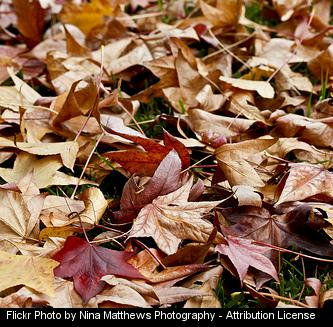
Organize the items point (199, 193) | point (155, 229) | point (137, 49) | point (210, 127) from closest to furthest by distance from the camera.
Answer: point (155, 229), point (199, 193), point (210, 127), point (137, 49)

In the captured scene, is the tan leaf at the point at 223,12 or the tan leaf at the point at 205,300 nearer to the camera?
the tan leaf at the point at 205,300

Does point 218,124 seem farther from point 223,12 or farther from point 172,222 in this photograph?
point 223,12

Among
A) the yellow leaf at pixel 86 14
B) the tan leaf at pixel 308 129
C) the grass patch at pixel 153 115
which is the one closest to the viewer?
the tan leaf at pixel 308 129

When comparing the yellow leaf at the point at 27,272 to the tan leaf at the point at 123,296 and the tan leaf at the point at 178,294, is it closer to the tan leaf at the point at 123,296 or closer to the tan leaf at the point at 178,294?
the tan leaf at the point at 123,296

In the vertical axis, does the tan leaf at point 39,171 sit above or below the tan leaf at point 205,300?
above

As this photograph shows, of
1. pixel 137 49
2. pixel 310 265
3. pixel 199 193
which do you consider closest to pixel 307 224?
pixel 310 265

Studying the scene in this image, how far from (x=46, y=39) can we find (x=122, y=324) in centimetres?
140

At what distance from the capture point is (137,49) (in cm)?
212

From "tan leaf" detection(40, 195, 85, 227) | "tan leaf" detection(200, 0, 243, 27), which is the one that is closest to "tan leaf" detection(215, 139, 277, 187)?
"tan leaf" detection(40, 195, 85, 227)

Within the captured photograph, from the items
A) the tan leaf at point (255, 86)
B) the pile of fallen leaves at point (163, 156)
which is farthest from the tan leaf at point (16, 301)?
the tan leaf at point (255, 86)

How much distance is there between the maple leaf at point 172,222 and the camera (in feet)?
4.44

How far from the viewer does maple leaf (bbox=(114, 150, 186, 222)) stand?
144 cm

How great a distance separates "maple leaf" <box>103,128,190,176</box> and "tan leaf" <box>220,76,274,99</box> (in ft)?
1.35

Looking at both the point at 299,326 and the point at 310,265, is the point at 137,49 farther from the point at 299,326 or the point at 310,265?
the point at 299,326
